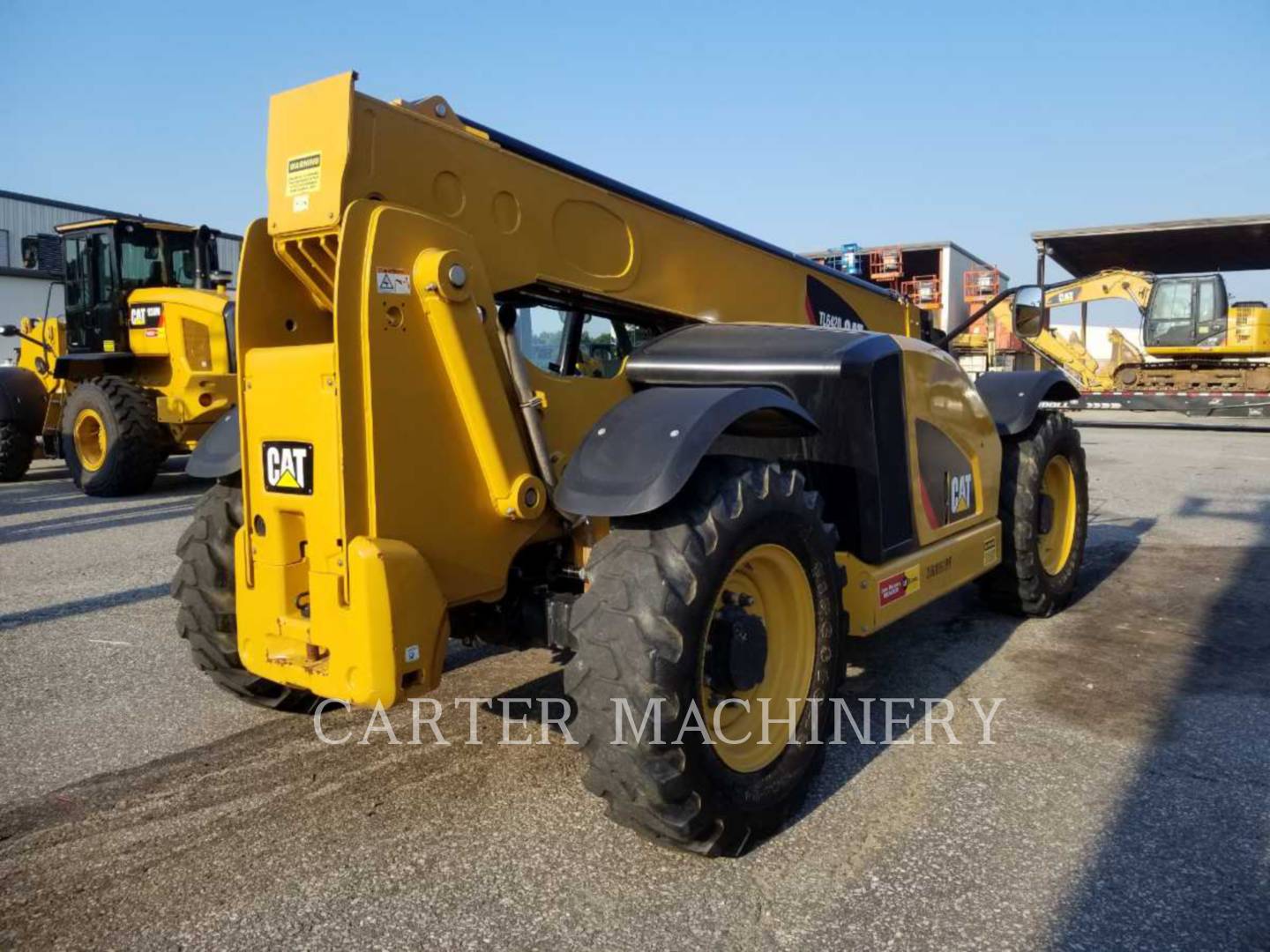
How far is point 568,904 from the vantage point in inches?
97.0

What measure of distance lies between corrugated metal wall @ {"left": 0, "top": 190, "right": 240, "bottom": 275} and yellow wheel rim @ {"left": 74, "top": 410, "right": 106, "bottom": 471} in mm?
20678

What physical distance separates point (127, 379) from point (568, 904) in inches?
416

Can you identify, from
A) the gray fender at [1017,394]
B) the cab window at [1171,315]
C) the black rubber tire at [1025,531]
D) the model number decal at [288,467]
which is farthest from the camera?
the cab window at [1171,315]

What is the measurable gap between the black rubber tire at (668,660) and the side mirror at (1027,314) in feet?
10.2

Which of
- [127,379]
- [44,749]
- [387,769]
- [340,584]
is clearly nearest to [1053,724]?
[387,769]

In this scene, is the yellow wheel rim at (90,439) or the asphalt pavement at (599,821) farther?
the yellow wheel rim at (90,439)

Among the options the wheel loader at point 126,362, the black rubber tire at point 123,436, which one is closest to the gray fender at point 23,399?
the wheel loader at point 126,362

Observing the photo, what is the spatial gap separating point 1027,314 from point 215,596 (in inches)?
173

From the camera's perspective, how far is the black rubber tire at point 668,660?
2525 millimetres

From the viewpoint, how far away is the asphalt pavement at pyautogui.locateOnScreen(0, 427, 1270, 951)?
2393 millimetres

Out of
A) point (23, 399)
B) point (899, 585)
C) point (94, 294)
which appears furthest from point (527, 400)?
point (23, 399)

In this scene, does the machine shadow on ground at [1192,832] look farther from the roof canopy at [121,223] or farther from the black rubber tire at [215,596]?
the roof canopy at [121,223]

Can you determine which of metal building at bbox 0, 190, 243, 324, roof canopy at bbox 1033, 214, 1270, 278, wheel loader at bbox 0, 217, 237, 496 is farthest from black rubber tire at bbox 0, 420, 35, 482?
roof canopy at bbox 1033, 214, 1270, 278

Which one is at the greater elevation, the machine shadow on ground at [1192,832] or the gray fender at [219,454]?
the gray fender at [219,454]
